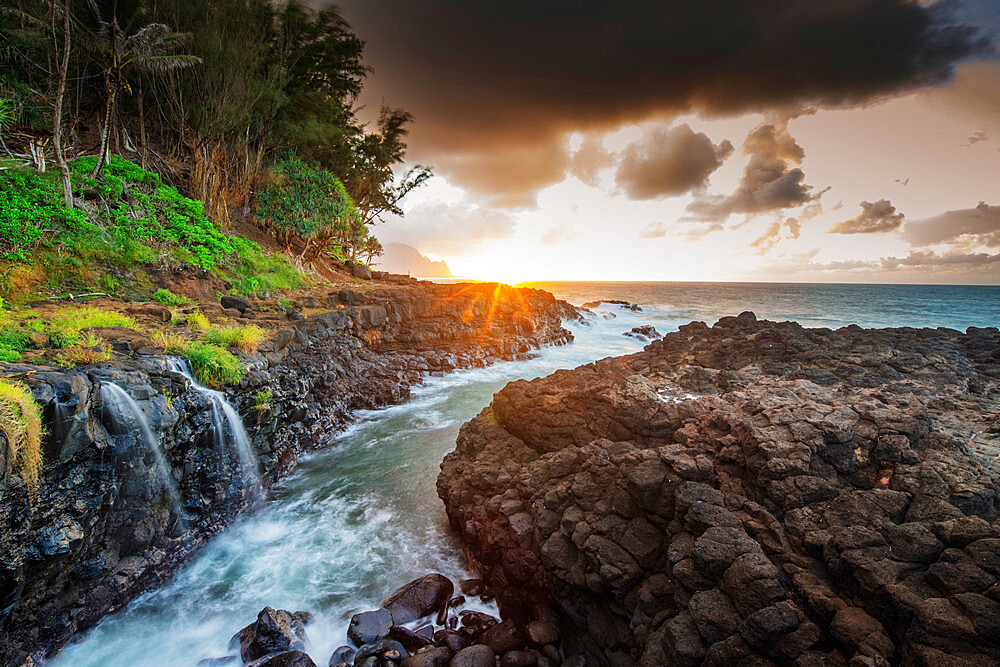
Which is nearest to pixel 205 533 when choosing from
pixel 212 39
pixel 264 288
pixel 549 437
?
pixel 549 437

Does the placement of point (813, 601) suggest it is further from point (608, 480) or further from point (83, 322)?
point (83, 322)

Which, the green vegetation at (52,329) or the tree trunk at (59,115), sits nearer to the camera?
the green vegetation at (52,329)

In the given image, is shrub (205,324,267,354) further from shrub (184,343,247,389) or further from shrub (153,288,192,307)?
shrub (153,288,192,307)

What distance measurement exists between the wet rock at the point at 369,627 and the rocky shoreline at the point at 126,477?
13.3 feet

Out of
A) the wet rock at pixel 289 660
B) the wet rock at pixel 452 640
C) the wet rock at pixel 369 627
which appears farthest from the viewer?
the wet rock at pixel 369 627

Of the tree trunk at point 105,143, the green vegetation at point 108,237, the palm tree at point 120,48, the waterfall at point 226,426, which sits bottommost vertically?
the waterfall at point 226,426

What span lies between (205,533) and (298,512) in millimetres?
1718

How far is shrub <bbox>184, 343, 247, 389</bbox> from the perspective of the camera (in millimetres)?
8320

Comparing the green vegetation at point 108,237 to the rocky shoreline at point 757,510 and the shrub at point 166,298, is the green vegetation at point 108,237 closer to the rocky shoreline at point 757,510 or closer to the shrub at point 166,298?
the shrub at point 166,298

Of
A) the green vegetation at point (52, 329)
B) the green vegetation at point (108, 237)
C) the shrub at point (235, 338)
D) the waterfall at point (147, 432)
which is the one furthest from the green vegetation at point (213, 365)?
the green vegetation at point (108, 237)

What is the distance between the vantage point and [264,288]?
1773cm

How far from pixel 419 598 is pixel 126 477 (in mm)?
5412

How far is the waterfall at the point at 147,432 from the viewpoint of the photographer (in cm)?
629

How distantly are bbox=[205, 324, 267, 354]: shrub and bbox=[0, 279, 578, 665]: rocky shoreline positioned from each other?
14.2 inches
